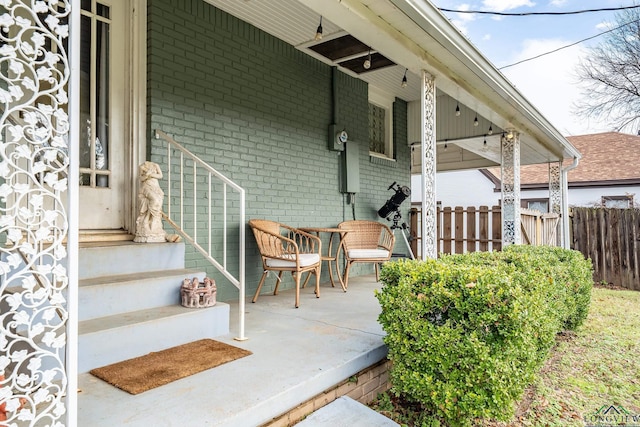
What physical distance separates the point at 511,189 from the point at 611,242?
263cm

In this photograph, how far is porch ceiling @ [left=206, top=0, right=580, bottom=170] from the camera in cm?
278

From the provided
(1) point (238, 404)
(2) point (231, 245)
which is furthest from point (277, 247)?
(1) point (238, 404)

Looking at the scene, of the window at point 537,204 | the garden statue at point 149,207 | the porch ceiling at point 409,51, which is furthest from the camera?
the window at point 537,204

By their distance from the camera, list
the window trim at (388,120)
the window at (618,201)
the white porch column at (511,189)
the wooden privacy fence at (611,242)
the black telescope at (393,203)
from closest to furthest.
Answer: the white porch column at (511,189), the black telescope at (393,203), the window trim at (388,120), the wooden privacy fence at (611,242), the window at (618,201)

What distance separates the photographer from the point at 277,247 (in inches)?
168

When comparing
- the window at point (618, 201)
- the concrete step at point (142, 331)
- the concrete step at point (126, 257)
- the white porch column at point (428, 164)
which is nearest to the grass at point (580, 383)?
the concrete step at point (142, 331)

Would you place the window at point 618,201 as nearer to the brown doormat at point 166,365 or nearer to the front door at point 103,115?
the brown doormat at point 166,365

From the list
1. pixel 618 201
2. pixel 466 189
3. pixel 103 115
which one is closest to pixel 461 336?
pixel 103 115

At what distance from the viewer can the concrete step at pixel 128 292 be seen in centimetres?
234

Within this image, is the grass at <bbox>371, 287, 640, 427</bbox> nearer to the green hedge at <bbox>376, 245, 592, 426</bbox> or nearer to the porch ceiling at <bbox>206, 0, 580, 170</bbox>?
the green hedge at <bbox>376, 245, 592, 426</bbox>

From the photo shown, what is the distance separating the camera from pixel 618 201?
12.0 meters

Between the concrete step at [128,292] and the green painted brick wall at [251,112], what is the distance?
37.1 inches

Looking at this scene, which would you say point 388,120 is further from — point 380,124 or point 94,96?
point 94,96

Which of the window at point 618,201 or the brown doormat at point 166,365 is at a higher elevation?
the window at point 618,201
